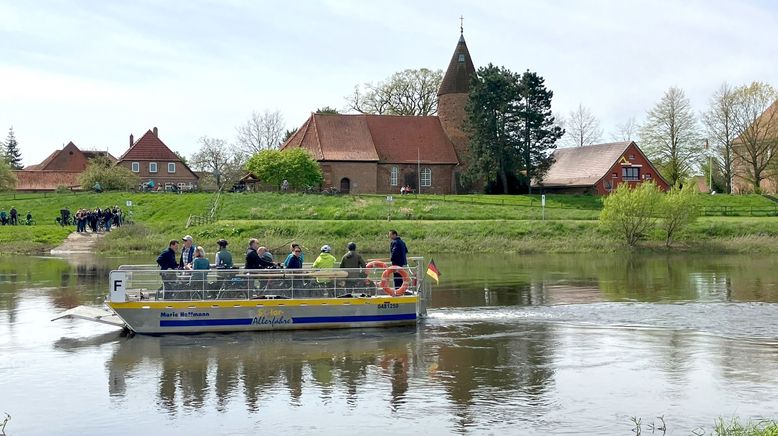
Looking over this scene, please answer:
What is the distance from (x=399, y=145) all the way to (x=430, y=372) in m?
66.9

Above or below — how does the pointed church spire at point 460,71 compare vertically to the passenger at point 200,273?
above

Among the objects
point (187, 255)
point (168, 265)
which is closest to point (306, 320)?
point (168, 265)

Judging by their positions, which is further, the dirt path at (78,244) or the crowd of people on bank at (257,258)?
the dirt path at (78,244)

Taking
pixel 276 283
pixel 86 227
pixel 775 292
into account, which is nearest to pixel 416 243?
pixel 86 227

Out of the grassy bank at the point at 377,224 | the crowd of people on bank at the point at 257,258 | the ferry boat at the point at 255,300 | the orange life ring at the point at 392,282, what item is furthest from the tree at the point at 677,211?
the ferry boat at the point at 255,300

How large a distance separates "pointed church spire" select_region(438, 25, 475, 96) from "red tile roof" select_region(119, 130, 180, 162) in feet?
104

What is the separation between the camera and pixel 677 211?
55.3 metres

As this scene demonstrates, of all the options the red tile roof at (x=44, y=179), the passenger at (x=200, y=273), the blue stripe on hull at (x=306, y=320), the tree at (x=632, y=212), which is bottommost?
the blue stripe on hull at (x=306, y=320)

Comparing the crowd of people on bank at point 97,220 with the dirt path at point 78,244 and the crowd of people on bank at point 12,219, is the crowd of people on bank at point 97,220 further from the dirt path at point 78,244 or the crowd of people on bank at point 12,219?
the crowd of people on bank at point 12,219

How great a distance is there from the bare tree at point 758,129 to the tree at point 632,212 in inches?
1331

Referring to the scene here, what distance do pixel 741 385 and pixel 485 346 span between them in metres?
5.72

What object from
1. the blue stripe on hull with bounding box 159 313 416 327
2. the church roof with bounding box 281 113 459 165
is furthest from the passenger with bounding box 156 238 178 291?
the church roof with bounding box 281 113 459 165

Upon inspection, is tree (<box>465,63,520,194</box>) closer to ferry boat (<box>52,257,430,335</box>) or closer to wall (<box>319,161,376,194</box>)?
wall (<box>319,161,376,194</box>)

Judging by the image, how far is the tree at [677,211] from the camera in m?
55.2
